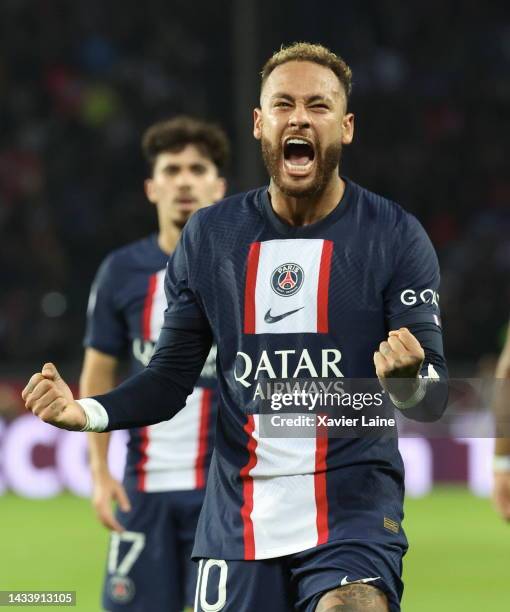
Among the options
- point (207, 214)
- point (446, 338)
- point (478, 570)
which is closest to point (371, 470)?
point (207, 214)

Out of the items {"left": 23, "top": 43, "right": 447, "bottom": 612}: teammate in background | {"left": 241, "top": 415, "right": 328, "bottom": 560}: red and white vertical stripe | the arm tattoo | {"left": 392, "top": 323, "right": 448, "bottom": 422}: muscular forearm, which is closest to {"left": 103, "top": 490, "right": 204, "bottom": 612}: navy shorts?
{"left": 23, "top": 43, "right": 447, "bottom": 612}: teammate in background

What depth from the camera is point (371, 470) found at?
3.45 meters

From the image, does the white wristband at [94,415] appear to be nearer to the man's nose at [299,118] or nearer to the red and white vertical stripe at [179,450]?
the man's nose at [299,118]

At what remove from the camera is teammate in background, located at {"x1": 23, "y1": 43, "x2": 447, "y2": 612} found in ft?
11.1

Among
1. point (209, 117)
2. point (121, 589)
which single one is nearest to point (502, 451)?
point (121, 589)

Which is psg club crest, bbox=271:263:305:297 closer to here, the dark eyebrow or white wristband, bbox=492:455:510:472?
the dark eyebrow

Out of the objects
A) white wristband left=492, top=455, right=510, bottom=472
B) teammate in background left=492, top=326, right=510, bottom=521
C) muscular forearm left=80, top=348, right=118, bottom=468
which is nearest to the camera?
teammate in background left=492, top=326, right=510, bottom=521

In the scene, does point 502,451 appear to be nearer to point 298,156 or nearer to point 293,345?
point 293,345

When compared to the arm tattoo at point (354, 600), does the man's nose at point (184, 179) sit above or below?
above

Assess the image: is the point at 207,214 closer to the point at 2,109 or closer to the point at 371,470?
the point at 371,470

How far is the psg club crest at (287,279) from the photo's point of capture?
3.55 meters

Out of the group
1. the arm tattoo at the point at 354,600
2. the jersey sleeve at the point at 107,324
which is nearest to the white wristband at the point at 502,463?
the arm tattoo at the point at 354,600

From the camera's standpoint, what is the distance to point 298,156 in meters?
3.61

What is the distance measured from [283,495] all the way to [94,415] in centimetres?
51
